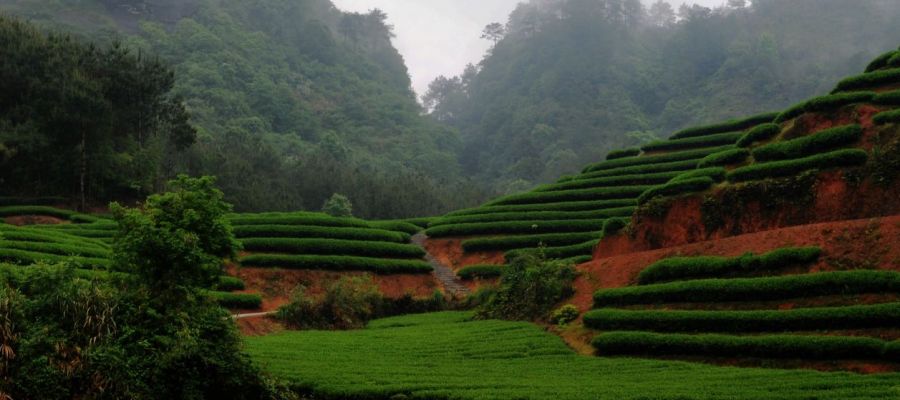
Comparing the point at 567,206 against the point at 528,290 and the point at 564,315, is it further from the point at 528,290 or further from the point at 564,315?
the point at 564,315

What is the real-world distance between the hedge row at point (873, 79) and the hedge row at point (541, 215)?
13280mm

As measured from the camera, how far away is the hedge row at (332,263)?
3809 cm

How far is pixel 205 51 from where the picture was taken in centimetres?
9731

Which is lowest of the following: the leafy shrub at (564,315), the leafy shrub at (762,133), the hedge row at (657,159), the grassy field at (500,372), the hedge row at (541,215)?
the grassy field at (500,372)

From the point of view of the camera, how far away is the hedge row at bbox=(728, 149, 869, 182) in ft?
83.3

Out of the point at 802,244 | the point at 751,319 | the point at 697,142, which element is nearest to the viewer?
the point at 751,319

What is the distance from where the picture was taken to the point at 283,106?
9556cm

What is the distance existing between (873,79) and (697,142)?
19.9 meters

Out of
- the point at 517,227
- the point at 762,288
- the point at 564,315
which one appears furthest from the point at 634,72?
the point at 762,288

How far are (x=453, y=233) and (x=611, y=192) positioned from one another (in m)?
10.0

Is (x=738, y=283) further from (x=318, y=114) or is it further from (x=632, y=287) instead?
(x=318, y=114)

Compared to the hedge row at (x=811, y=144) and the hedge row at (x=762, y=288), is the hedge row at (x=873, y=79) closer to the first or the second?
the hedge row at (x=811, y=144)

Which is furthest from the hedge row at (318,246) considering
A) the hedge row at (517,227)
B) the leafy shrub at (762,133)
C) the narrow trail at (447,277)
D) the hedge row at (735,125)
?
the hedge row at (735,125)

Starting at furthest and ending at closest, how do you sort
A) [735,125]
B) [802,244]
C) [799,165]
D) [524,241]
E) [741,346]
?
1. [735,125]
2. [524,241]
3. [799,165]
4. [802,244]
5. [741,346]
